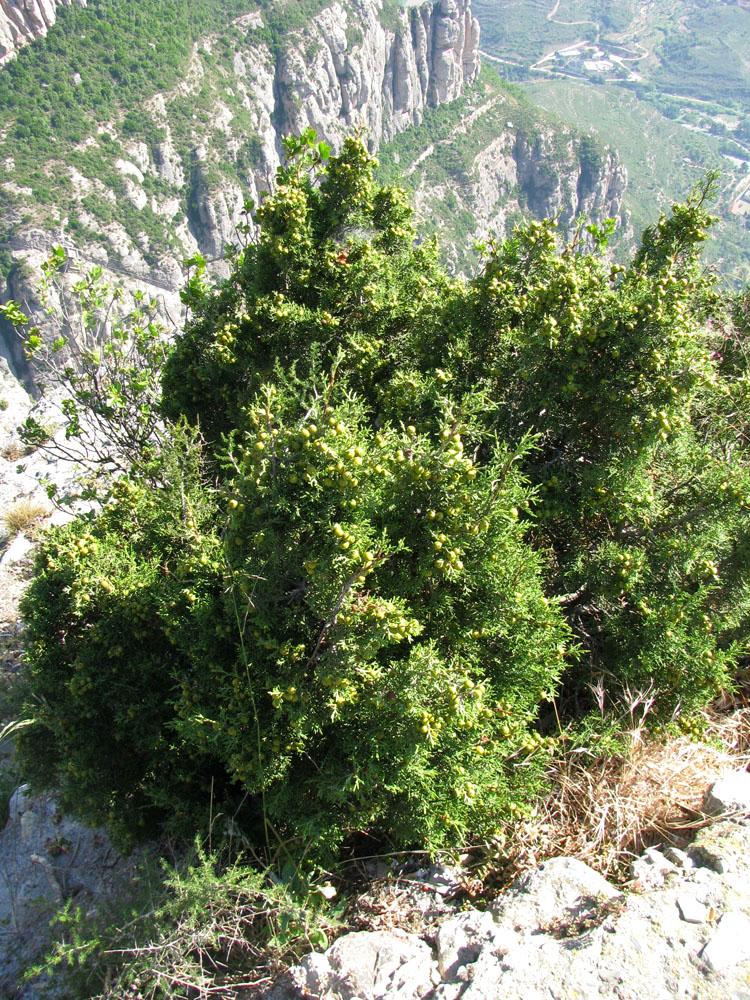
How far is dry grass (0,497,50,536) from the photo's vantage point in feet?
29.6

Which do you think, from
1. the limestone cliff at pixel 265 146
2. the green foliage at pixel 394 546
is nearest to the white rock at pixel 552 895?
the green foliage at pixel 394 546

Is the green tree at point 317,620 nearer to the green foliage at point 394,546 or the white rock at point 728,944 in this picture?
the green foliage at point 394,546

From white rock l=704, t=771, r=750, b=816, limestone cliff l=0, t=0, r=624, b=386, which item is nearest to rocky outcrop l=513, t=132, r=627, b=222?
limestone cliff l=0, t=0, r=624, b=386

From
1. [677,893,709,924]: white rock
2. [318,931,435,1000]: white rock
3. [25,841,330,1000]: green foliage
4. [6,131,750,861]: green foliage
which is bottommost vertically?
[25,841,330,1000]: green foliage

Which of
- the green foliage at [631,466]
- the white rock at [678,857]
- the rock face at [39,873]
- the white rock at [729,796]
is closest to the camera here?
the white rock at [678,857]

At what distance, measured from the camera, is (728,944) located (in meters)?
2.44

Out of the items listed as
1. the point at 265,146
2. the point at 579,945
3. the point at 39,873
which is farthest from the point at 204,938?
the point at 265,146

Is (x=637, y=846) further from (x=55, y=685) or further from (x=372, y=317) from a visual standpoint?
(x=372, y=317)

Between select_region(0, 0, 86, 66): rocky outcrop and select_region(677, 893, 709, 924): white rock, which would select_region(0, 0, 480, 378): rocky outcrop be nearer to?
select_region(0, 0, 86, 66): rocky outcrop

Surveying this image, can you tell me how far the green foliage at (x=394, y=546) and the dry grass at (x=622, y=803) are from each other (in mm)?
279

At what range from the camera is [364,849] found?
12.7ft

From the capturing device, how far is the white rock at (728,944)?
93.4 inches

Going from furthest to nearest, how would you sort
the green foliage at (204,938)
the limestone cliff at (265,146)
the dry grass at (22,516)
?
1. the limestone cliff at (265,146)
2. the dry grass at (22,516)
3. the green foliage at (204,938)

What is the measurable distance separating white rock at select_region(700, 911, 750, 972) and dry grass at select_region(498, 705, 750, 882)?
0.71 m
